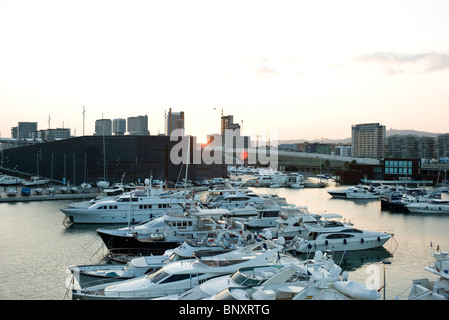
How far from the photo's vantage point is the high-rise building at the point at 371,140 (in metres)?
188

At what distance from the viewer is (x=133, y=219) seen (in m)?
32.4

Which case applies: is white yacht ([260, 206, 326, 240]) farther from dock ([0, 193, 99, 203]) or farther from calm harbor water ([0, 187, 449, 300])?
dock ([0, 193, 99, 203])

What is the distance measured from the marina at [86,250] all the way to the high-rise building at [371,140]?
155541mm

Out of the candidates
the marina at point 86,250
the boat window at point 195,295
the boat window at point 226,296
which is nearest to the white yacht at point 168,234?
the marina at point 86,250

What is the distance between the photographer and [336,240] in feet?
77.4

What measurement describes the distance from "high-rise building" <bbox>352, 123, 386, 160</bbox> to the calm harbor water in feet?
512

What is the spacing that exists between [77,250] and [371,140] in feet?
609

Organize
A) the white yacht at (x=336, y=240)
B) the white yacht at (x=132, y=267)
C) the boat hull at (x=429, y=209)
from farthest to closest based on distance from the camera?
the boat hull at (x=429, y=209)
the white yacht at (x=336, y=240)
the white yacht at (x=132, y=267)

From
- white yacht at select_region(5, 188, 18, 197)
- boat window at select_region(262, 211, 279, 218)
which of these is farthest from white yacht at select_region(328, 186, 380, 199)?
white yacht at select_region(5, 188, 18, 197)

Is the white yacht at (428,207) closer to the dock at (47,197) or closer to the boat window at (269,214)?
the boat window at (269,214)

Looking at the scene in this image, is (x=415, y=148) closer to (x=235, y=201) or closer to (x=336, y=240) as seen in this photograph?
(x=235, y=201)

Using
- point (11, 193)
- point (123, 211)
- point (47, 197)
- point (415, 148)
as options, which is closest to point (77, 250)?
point (123, 211)

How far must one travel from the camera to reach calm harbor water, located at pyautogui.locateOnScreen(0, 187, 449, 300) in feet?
58.3
